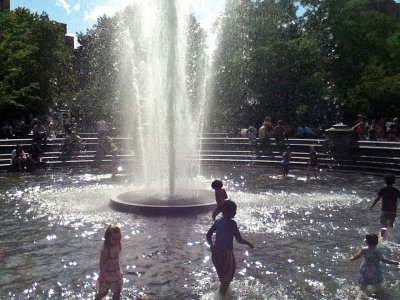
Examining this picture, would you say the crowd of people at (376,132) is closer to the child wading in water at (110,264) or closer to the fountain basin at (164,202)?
the fountain basin at (164,202)

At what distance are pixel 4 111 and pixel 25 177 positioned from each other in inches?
779

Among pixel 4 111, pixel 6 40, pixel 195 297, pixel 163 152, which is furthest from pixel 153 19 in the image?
pixel 4 111

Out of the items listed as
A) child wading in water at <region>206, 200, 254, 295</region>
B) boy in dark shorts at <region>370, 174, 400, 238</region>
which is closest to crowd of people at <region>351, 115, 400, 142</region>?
boy in dark shorts at <region>370, 174, 400, 238</region>

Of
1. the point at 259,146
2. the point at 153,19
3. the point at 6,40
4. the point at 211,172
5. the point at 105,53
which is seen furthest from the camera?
the point at 105,53

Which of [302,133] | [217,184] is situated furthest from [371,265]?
[302,133]

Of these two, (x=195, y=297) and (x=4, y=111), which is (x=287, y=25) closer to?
(x=4, y=111)

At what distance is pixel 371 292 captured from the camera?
7.21 meters

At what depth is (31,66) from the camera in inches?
1639

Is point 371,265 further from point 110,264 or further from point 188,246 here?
point 188,246

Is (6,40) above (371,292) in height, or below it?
above

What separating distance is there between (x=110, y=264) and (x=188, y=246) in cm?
358

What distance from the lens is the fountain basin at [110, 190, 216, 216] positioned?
41.9ft

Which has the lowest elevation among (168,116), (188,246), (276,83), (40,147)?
(188,246)

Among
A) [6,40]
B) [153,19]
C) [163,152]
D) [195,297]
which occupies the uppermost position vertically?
[6,40]
